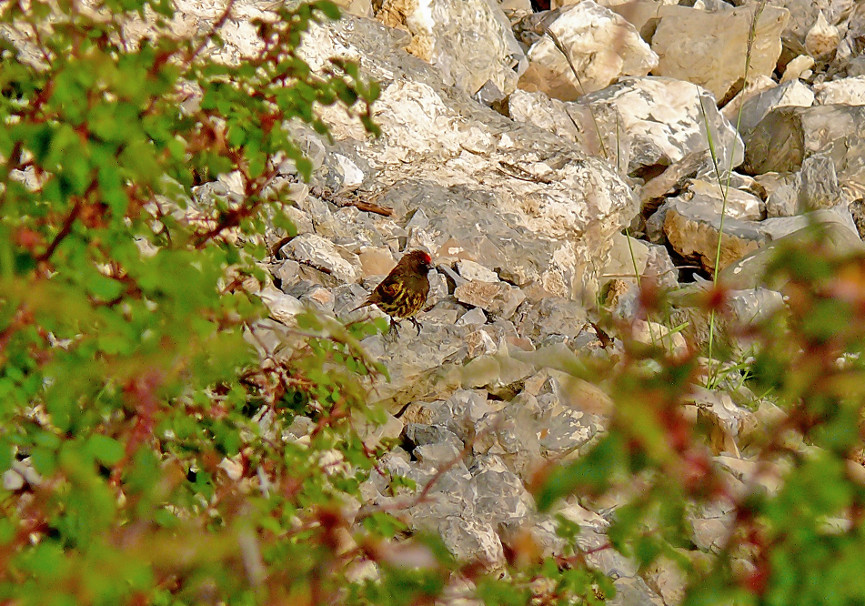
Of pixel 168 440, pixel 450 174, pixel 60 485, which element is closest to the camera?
pixel 60 485

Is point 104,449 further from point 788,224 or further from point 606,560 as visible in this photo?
point 788,224

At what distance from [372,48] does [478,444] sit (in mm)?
3298

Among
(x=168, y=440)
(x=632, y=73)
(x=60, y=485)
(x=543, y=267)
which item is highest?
(x=60, y=485)

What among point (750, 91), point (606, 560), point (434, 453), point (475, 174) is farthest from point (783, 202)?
point (606, 560)

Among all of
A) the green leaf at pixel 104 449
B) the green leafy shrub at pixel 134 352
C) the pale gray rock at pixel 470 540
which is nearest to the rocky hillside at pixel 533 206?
the pale gray rock at pixel 470 540

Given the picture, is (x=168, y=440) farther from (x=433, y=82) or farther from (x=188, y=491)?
(x=433, y=82)

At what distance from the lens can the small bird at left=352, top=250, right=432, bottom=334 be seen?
3840 millimetres

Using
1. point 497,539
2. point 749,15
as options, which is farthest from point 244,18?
point 749,15

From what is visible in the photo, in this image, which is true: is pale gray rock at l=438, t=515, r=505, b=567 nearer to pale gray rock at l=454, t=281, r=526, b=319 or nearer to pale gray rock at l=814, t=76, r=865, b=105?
pale gray rock at l=454, t=281, r=526, b=319

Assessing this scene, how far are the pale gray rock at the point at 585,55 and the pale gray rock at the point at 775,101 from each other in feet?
3.87

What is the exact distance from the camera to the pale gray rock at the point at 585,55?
7848 millimetres

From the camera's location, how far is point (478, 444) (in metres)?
3.31

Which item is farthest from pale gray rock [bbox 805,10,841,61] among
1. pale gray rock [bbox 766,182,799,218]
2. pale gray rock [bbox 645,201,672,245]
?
pale gray rock [bbox 645,201,672,245]

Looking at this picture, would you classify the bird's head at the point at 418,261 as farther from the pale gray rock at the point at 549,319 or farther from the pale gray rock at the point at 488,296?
the pale gray rock at the point at 549,319
